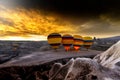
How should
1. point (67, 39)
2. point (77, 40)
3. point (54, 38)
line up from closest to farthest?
point (54, 38) < point (67, 39) < point (77, 40)

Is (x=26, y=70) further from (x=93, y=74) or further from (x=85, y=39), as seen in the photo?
(x=93, y=74)

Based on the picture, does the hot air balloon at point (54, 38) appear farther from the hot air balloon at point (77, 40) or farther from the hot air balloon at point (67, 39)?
the hot air balloon at point (77, 40)

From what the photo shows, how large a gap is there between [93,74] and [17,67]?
36662mm

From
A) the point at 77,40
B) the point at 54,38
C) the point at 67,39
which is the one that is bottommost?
the point at 77,40

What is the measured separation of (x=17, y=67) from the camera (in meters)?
41.8

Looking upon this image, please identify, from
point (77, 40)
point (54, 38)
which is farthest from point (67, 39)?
point (54, 38)

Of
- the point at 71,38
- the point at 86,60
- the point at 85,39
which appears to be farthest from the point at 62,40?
the point at 86,60

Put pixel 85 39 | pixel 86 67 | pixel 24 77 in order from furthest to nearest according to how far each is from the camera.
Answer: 1. pixel 85 39
2. pixel 24 77
3. pixel 86 67

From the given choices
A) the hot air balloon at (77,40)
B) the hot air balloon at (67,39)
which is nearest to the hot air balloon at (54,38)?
the hot air balloon at (67,39)

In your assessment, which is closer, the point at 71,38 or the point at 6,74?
the point at 6,74

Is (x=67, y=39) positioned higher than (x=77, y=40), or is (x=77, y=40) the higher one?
(x=67, y=39)

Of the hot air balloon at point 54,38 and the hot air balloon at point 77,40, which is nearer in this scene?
the hot air balloon at point 54,38

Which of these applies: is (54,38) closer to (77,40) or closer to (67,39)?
(67,39)

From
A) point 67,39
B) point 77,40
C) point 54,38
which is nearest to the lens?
point 54,38
